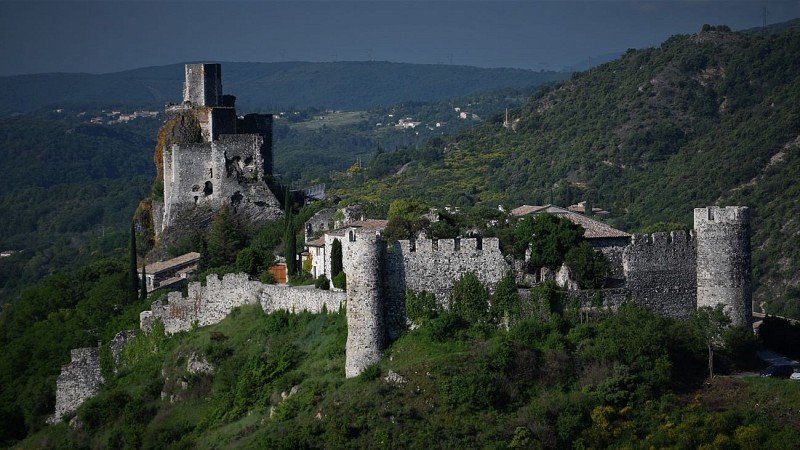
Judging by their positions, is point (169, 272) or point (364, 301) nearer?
point (364, 301)

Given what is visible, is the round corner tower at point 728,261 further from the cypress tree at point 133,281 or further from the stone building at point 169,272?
the cypress tree at point 133,281

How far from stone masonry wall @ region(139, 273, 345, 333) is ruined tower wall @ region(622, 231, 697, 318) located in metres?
9.01

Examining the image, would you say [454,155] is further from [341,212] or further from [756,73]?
[341,212]

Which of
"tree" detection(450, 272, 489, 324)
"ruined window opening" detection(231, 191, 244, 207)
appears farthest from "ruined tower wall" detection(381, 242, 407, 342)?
"ruined window opening" detection(231, 191, 244, 207)

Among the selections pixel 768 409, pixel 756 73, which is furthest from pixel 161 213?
pixel 756 73

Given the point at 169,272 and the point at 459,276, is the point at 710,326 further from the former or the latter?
the point at 169,272

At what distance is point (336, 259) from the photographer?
5200 cm

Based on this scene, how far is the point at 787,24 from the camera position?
172 m

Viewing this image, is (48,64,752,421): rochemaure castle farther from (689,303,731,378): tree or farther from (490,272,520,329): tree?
(689,303,731,378): tree

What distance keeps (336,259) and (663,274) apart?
10.5m

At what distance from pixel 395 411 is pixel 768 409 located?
10155 mm

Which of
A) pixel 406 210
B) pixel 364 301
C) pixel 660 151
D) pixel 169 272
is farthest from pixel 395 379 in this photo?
pixel 660 151

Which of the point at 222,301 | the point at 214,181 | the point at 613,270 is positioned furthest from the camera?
the point at 214,181

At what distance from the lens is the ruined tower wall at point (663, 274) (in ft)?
159
